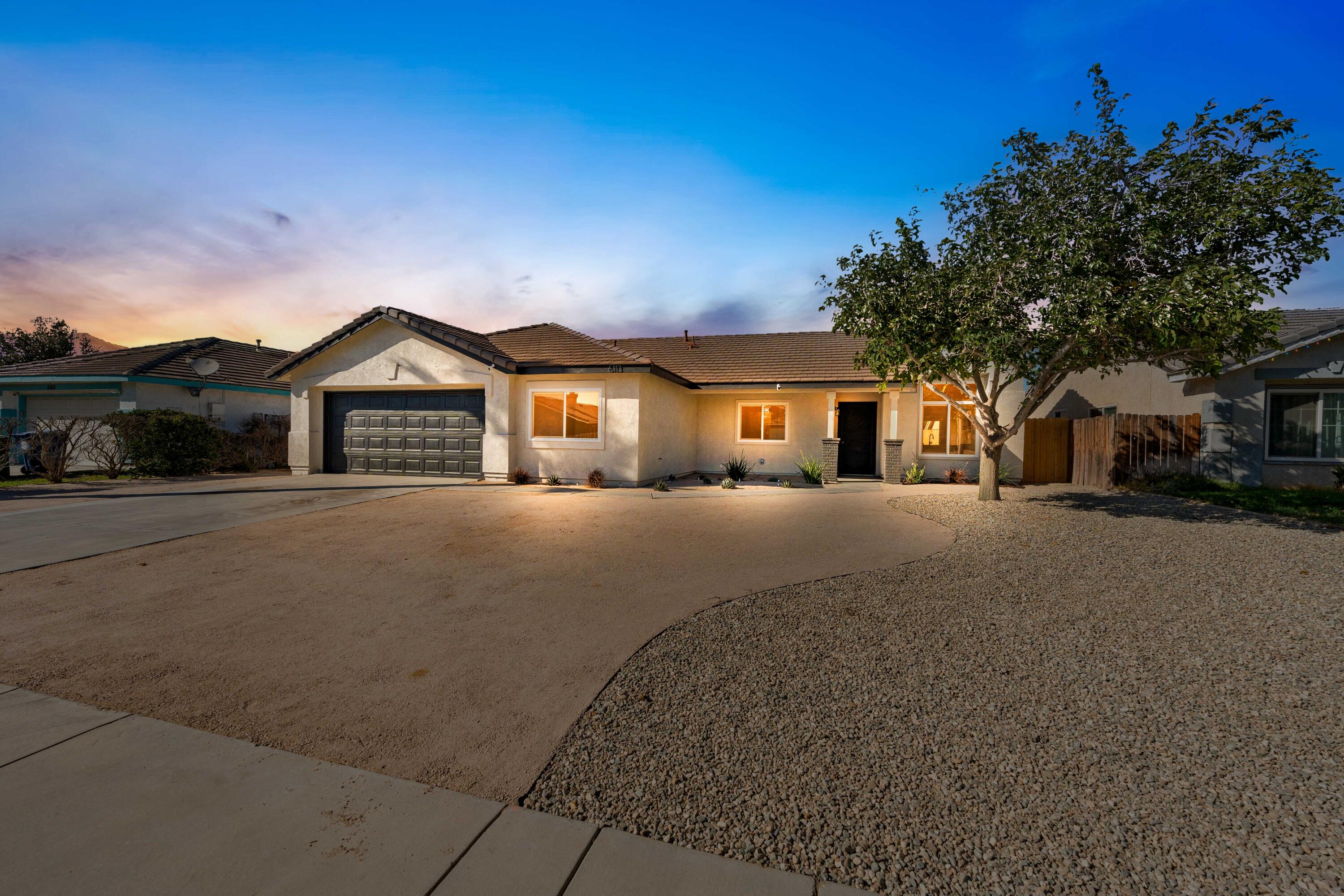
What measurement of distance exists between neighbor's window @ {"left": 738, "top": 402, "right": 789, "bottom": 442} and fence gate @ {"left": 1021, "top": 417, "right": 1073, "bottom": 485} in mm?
6541

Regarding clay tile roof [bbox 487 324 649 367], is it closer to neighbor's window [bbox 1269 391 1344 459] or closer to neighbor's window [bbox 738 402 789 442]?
neighbor's window [bbox 738 402 789 442]

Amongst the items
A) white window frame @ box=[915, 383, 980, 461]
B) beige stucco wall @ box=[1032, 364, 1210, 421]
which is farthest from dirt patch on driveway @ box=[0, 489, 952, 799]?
beige stucco wall @ box=[1032, 364, 1210, 421]

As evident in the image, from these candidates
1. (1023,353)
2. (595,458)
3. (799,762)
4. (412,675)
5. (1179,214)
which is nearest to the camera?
(799,762)

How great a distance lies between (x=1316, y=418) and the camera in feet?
43.2

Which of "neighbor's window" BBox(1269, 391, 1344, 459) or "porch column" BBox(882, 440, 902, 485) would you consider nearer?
"neighbor's window" BBox(1269, 391, 1344, 459)

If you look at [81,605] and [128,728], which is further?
[81,605]

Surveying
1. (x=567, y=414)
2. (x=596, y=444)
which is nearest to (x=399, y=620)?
(x=596, y=444)

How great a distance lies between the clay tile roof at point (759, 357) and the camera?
17297mm

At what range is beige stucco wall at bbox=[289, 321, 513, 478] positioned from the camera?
14625mm

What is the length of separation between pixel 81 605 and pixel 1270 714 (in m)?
8.99

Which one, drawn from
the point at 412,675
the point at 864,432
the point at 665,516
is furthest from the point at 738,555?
the point at 864,432

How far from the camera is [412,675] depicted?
12.8 ft

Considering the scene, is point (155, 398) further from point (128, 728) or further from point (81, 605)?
point (128, 728)

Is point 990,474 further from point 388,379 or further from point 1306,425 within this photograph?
point 388,379
